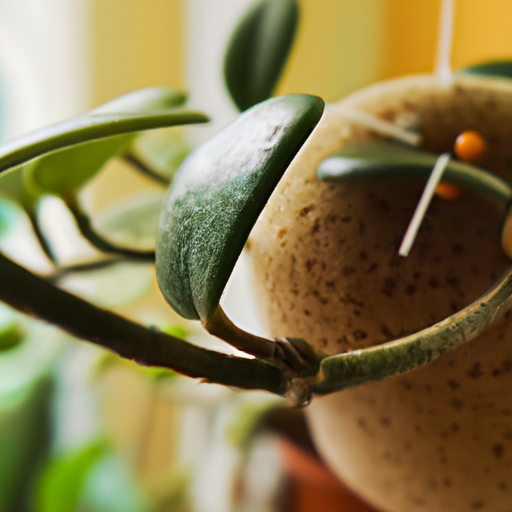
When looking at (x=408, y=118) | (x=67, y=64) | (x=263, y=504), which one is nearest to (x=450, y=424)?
(x=408, y=118)

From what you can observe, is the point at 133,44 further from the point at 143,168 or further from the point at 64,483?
the point at 64,483

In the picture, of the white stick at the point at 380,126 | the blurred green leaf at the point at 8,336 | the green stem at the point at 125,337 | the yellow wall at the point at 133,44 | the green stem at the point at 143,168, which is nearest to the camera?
the green stem at the point at 125,337

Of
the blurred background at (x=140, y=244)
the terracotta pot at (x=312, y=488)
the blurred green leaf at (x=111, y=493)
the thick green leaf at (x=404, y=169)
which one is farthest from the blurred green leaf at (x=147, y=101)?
the blurred green leaf at (x=111, y=493)

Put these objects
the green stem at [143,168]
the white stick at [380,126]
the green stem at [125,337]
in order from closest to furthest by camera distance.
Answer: the green stem at [125,337] < the white stick at [380,126] < the green stem at [143,168]

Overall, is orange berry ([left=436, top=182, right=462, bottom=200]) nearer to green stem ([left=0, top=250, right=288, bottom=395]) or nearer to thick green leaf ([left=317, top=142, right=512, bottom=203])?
thick green leaf ([left=317, top=142, right=512, bottom=203])

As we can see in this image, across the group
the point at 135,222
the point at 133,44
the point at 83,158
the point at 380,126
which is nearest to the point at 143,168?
the point at 135,222

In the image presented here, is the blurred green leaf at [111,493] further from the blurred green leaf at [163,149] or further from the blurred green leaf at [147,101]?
the blurred green leaf at [147,101]
